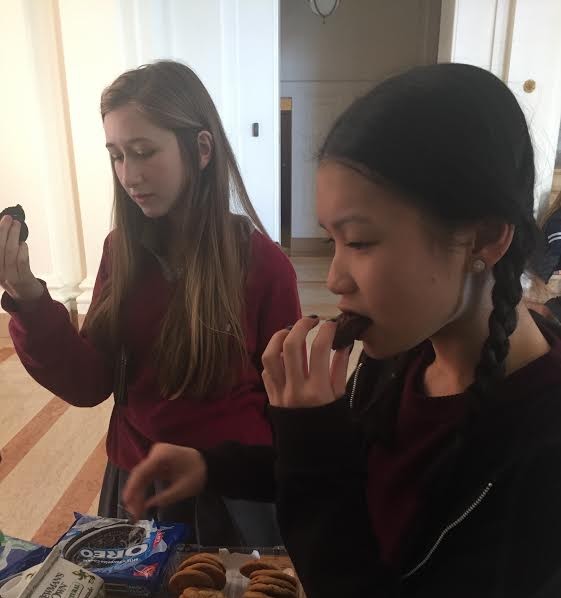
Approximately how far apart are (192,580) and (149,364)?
47cm

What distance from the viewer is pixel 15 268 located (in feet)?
3.43

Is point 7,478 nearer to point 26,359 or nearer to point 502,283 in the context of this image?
point 26,359

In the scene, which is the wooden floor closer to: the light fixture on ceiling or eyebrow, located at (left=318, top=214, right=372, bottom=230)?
eyebrow, located at (left=318, top=214, right=372, bottom=230)

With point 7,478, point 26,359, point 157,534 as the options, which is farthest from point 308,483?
point 7,478

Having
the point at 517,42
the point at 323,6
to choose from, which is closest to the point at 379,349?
the point at 517,42

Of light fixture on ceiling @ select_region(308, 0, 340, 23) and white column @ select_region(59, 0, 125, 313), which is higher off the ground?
light fixture on ceiling @ select_region(308, 0, 340, 23)

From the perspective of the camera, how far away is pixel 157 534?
797mm

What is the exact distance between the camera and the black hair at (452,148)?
0.52 m

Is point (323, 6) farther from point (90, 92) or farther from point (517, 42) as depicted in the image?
point (90, 92)

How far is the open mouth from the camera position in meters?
0.59

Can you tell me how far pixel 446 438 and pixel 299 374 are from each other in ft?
0.57

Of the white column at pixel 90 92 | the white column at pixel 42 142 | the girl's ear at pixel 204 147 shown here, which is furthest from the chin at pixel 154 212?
the white column at pixel 42 142

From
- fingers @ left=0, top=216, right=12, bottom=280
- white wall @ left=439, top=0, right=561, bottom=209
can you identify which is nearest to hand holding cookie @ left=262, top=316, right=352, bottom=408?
fingers @ left=0, top=216, right=12, bottom=280

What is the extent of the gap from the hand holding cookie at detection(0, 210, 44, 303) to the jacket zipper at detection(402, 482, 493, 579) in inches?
32.5
